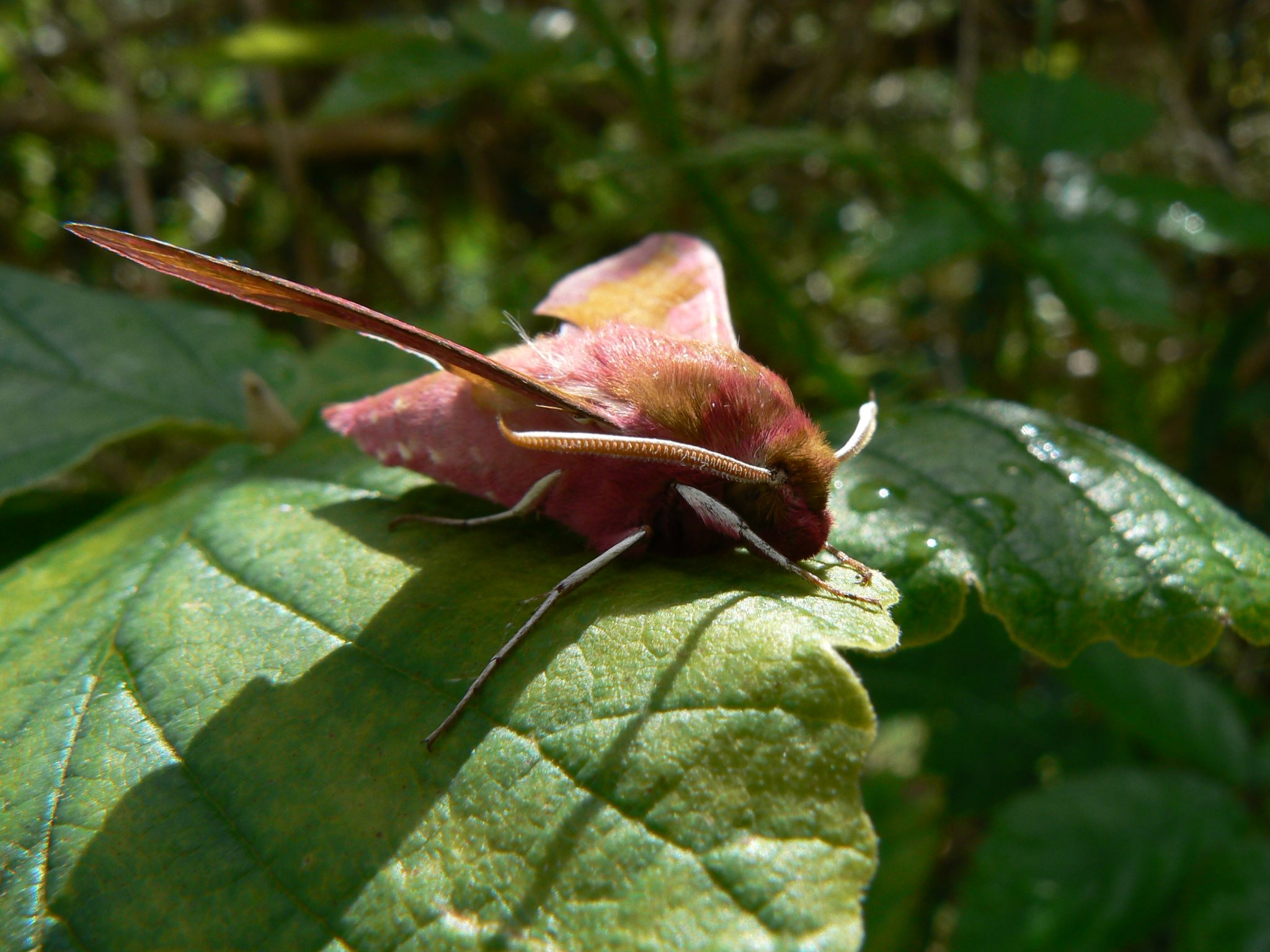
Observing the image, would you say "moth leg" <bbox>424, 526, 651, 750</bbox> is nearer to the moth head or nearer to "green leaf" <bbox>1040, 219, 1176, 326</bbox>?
the moth head

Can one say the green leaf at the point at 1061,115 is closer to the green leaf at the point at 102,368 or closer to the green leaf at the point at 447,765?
the green leaf at the point at 102,368

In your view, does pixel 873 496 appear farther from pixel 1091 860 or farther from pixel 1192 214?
pixel 1192 214

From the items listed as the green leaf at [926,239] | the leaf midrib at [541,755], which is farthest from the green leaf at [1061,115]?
the leaf midrib at [541,755]

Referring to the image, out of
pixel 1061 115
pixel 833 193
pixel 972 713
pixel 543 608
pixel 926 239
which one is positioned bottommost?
pixel 972 713

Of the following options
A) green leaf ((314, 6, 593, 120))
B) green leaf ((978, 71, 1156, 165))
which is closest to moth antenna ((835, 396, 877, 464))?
green leaf ((978, 71, 1156, 165))

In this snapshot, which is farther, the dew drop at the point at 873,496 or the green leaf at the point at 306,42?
the green leaf at the point at 306,42

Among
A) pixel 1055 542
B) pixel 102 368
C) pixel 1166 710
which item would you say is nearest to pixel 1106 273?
pixel 1166 710
